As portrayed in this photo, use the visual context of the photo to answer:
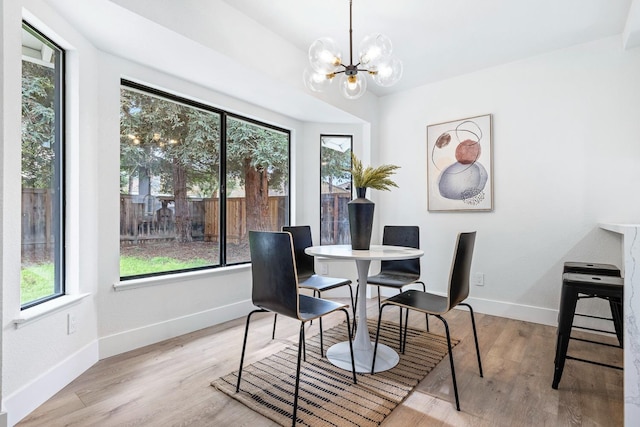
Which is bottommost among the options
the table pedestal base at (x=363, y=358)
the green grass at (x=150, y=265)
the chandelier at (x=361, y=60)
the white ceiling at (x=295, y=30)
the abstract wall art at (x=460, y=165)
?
the table pedestal base at (x=363, y=358)

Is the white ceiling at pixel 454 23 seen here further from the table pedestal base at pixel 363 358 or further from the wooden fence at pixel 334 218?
the table pedestal base at pixel 363 358

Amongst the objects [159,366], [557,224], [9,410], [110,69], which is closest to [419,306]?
[159,366]

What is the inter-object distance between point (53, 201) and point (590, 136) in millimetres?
4138

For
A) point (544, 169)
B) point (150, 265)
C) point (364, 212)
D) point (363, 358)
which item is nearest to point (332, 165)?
point (364, 212)

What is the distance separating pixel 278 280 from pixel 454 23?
2.45 m

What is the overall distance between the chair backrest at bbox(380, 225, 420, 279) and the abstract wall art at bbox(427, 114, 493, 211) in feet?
2.88

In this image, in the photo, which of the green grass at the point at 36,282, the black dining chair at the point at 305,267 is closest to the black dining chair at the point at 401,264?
the black dining chair at the point at 305,267

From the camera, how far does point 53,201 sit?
200 centimetres

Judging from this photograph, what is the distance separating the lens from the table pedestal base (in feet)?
6.91

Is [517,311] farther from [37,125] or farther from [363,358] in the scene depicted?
[37,125]

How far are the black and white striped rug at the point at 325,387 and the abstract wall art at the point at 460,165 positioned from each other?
1.63 metres

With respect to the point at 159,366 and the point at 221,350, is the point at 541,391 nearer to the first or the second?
the point at 221,350

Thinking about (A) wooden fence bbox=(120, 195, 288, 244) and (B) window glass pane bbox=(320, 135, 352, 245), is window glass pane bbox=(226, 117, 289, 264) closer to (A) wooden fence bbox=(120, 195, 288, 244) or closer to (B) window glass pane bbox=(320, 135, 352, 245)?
(A) wooden fence bbox=(120, 195, 288, 244)

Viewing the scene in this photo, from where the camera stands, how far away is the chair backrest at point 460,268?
180 centimetres
